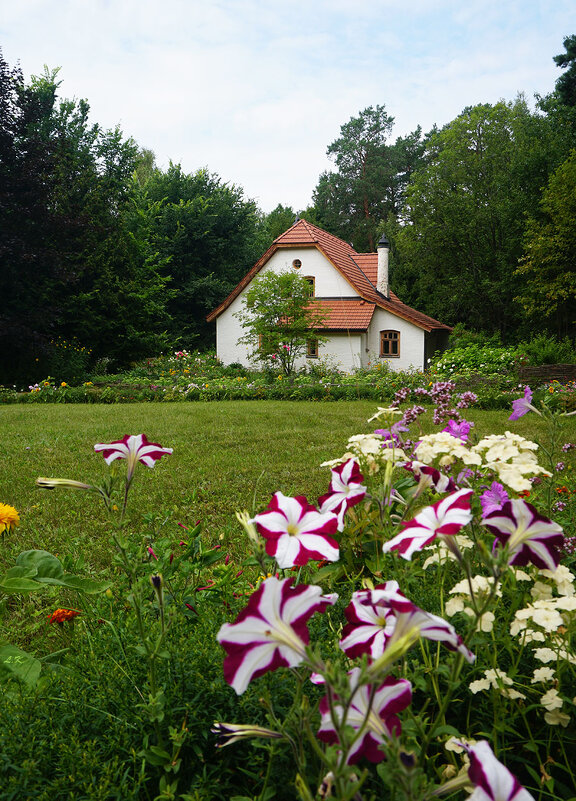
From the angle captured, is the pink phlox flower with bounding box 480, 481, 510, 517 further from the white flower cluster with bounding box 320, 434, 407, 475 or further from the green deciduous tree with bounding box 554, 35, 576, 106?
the green deciduous tree with bounding box 554, 35, 576, 106

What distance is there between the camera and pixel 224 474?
4.53m

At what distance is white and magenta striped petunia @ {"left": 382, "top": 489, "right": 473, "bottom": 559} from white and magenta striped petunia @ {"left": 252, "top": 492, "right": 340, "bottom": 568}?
10 cm

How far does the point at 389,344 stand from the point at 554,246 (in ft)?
21.5

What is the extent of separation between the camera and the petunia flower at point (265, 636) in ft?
1.93

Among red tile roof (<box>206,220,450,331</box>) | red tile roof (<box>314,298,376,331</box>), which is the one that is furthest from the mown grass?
red tile roof (<box>206,220,450,331</box>)

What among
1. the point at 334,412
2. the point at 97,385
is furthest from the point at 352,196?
the point at 334,412

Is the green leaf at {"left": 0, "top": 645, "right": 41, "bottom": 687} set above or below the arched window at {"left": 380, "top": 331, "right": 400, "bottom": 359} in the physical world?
below

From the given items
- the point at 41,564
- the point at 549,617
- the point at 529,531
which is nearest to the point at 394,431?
the point at 549,617

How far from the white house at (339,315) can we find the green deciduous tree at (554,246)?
4.33 m

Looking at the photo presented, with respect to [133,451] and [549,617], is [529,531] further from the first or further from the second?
[133,451]

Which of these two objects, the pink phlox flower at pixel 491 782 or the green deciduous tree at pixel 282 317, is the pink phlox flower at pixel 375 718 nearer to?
the pink phlox flower at pixel 491 782

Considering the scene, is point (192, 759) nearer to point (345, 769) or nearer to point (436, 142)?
point (345, 769)

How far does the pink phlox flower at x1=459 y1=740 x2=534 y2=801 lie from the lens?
0.48 m

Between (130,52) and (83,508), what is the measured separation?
5.30 metres
